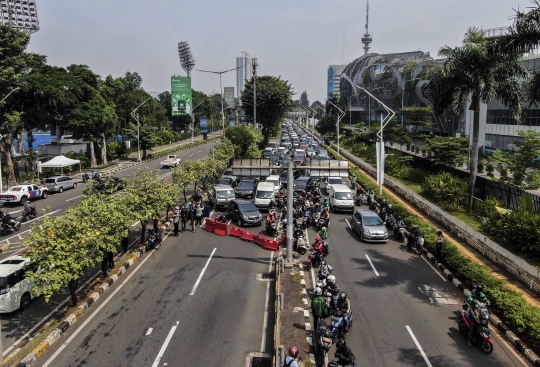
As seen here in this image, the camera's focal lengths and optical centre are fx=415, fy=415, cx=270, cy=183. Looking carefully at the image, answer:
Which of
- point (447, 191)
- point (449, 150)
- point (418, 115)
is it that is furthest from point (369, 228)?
point (418, 115)

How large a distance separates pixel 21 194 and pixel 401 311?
27.0 m

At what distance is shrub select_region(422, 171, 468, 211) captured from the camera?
26.6 meters

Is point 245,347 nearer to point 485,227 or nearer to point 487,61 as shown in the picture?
point 485,227

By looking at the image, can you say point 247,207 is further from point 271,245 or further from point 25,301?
point 25,301

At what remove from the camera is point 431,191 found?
29.7 metres

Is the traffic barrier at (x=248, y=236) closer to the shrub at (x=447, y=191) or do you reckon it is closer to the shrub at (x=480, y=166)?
the shrub at (x=447, y=191)

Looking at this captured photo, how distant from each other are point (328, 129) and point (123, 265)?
2773 inches

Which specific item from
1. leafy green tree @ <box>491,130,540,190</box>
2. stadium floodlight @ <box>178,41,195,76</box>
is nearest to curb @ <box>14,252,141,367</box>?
leafy green tree @ <box>491,130,540,190</box>

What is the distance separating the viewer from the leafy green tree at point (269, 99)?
58.9 metres

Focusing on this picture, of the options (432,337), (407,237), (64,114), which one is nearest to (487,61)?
(407,237)

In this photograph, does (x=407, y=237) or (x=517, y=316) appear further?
(x=407, y=237)

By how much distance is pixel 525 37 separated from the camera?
15219 millimetres

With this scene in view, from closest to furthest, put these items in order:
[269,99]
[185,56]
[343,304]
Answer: [343,304] < [269,99] < [185,56]

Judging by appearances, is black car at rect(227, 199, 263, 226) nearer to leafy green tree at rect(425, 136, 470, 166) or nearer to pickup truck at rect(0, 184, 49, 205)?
pickup truck at rect(0, 184, 49, 205)
